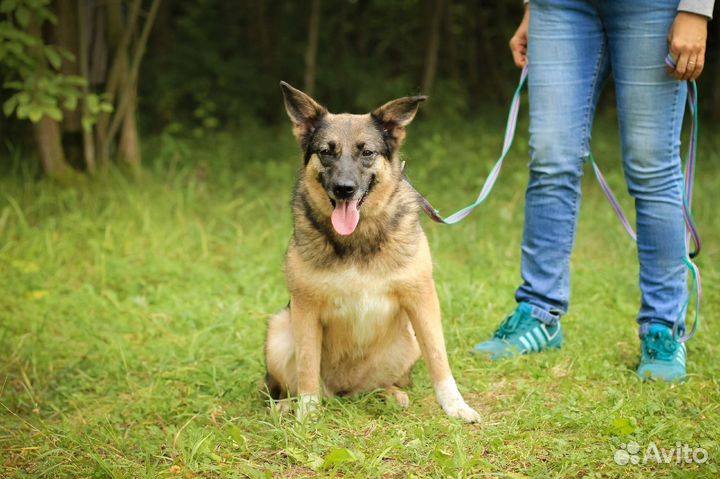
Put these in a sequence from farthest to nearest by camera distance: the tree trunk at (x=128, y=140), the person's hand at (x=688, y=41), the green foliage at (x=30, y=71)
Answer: the tree trunk at (x=128, y=140)
the green foliage at (x=30, y=71)
the person's hand at (x=688, y=41)

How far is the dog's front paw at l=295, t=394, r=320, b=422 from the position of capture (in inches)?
116

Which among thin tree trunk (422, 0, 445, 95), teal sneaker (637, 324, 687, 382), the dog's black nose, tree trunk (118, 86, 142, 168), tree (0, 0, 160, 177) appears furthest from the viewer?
thin tree trunk (422, 0, 445, 95)

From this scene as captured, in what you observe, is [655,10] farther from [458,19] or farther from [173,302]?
[458,19]

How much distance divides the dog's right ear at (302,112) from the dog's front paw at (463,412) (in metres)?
1.26

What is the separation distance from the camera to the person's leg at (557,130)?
331 cm

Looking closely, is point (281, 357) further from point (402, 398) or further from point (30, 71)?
point (30, 71)

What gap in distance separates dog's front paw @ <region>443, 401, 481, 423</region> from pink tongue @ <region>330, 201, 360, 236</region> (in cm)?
83

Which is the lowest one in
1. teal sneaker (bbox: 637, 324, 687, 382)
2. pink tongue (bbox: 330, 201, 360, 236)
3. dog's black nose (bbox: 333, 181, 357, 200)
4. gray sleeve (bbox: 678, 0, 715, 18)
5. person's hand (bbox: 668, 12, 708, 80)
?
teal sneaker (bbox: 637, 324, 687, 382)

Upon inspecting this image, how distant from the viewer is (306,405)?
2.97m

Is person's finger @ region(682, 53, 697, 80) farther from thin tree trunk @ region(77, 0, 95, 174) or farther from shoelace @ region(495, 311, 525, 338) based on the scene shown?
thin tree trunk @ region(77, 0, 95, 174)

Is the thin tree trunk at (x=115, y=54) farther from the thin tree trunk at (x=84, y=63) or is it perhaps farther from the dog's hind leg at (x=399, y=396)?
the dog's hind leg at (x=399, y=396)

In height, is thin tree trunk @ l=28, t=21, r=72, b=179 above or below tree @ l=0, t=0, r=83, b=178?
below

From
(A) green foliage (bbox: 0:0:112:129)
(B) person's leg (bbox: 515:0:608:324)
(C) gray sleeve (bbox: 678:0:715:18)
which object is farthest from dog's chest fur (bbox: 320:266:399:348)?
(A) green foliage (bbox: 0:0:112:129)

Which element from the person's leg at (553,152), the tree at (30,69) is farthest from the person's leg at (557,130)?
the tree at (30,69)
